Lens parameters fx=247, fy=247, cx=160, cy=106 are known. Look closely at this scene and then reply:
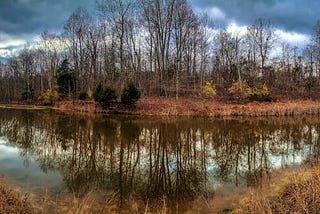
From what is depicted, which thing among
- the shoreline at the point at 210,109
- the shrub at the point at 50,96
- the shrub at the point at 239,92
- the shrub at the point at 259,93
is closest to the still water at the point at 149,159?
the shoreline at the point at 210,109

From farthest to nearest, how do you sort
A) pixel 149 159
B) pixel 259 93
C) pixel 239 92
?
pixel 259 93, pixel 239 92, pixel 149 159

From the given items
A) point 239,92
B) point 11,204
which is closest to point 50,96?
point 239,92

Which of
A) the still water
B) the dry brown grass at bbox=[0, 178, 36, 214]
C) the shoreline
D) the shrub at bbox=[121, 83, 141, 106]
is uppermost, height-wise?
the shrub at bbox=[121, 83, 141, 106]

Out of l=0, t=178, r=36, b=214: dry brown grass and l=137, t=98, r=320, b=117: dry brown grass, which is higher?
l=137, t=98, r=320, b=117: dry brown grass

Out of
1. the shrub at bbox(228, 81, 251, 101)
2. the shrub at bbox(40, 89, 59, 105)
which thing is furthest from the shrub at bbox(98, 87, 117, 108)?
the shrub at bbox(228, 81, 251, 101)

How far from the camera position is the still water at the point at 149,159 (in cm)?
708

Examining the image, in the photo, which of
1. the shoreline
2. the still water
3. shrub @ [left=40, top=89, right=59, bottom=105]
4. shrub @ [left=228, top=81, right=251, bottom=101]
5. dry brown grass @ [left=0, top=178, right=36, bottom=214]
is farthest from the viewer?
shrub @ [left=40, top=89, right=59, bottom=105]

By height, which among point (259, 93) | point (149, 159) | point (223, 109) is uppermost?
point (259, 93)

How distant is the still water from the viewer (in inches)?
279

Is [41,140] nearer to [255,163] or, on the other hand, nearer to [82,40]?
[255,163]

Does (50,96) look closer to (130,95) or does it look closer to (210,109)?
(130,95)

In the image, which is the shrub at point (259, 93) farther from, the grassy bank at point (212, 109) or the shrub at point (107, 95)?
the shrub at point (107, 95)

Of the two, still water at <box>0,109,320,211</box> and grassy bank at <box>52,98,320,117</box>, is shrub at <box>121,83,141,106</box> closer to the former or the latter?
grassy bank at <box>52,98,320,117</box>

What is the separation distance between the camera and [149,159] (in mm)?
10086
